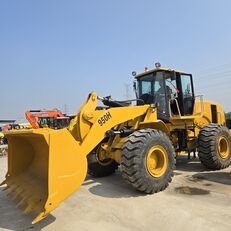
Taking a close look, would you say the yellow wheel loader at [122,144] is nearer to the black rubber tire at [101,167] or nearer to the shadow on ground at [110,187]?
the black rubber tire at [101,167]

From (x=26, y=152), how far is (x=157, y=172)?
273 centimetres

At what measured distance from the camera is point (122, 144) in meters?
5.58

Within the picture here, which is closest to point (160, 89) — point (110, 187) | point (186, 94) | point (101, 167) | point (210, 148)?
point (186, 94)

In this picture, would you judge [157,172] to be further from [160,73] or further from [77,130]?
[160,73]

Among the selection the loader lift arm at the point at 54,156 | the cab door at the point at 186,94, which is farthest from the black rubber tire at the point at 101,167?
the cab door at the point at 186,94

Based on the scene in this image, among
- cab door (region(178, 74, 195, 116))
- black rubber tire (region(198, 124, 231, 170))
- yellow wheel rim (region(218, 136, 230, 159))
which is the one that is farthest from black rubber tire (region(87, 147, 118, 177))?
yellow wheel rim (region(218, 136, 230, 159))

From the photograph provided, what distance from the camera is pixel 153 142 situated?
5395 millimetres

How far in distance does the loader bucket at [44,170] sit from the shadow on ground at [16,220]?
18 cm

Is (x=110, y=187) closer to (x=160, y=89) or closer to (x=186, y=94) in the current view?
(x=160, y=89)

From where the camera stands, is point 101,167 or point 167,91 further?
point 167,91

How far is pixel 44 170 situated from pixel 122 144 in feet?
5.43

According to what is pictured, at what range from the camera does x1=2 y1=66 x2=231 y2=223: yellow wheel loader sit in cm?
413

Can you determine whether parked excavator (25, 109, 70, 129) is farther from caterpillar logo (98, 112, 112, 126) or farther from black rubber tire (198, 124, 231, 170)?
caterpillar logo (98, 112, 112, 126)

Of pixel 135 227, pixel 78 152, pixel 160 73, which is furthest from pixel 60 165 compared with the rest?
pixel 160 73
